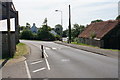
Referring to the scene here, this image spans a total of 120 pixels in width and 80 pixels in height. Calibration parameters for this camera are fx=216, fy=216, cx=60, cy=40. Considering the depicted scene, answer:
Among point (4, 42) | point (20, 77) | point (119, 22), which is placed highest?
point (119, 22)

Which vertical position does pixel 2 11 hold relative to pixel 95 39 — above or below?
above

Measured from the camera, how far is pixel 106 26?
1735 inches

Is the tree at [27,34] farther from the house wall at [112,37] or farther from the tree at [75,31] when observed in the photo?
the house wall at [112,37]

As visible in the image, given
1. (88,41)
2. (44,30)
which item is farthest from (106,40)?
(44,30)

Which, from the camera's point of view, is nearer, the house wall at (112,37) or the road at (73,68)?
the road at (73,68)

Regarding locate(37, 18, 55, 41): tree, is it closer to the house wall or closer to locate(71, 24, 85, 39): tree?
locate(71, 24, 85, 39): tree

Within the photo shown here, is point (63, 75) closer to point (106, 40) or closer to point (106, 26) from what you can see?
point (106, 40)

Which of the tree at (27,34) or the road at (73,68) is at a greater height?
the tree at (27,34)

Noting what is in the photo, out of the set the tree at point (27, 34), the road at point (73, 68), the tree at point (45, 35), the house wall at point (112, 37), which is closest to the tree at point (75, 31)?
the tree at point (45, 35)

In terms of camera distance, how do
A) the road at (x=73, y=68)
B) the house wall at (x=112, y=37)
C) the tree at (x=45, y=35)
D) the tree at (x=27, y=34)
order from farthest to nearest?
the tree at (x=27, y=34) < the tree at (x=45, y=35) < the house wall at (x=112, y=37) < the road at (x=73, y=68)

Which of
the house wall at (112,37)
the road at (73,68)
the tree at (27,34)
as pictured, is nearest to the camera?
the road at (73,68)

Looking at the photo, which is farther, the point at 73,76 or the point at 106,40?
the point at 106,40

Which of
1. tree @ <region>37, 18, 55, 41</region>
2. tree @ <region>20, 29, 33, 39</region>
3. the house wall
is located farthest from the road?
tree @ <region>20, 29, 33, 39</region>

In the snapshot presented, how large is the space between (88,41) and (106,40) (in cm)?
830
